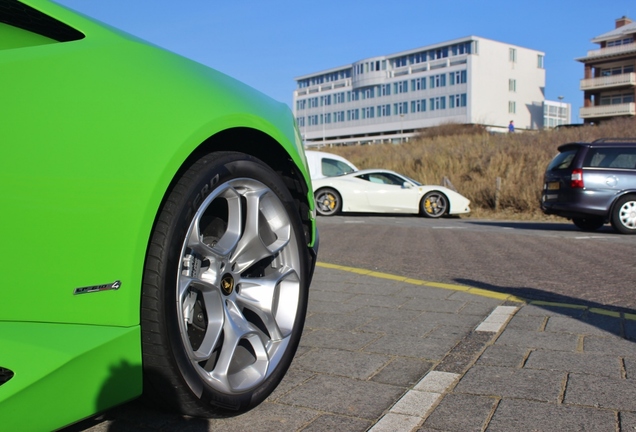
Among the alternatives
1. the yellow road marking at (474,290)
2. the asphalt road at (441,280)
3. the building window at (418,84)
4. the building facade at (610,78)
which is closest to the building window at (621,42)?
the building facade at (610,78)

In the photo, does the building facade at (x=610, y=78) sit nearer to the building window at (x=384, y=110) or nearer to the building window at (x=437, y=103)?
the building window at (x=437, y=103)

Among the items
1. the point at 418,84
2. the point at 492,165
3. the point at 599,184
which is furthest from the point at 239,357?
the point at 418,84

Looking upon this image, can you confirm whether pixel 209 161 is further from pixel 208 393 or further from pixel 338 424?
pixel 338 424

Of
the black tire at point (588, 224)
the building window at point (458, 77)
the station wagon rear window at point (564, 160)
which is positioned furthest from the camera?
the building window at point (458, 77)

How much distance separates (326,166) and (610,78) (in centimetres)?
5620

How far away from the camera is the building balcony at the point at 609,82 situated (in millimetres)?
63906

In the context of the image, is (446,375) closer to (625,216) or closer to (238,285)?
(238,285)

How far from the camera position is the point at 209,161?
2.34 metres

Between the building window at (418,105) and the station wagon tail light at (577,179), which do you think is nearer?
the station wagon tail light at (577,179)

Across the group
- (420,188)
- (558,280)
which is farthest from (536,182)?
(558,280)

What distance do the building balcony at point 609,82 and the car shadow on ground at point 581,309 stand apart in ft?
216

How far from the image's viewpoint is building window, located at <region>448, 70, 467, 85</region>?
281ft

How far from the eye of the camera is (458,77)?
86688mm

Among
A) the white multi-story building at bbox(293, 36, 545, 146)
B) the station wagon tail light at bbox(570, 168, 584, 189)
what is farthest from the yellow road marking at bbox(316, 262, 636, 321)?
the white multi-story building at bbox(293, 36, 545, 146)
